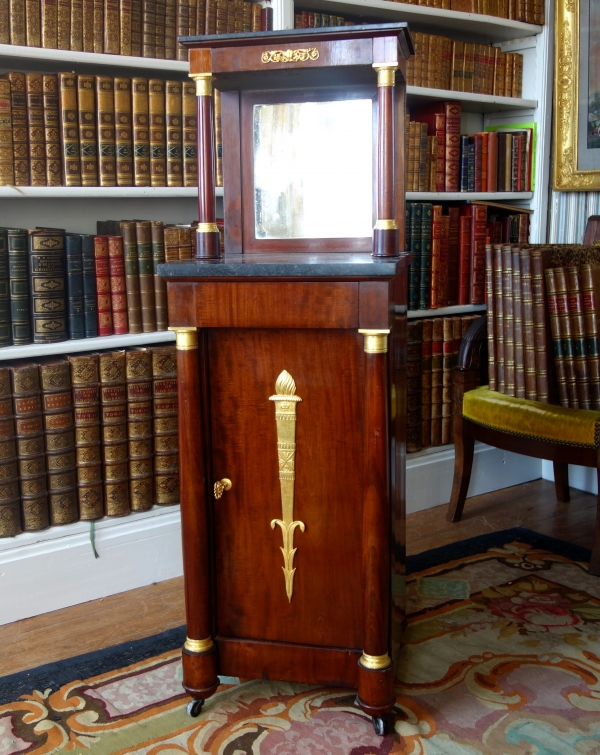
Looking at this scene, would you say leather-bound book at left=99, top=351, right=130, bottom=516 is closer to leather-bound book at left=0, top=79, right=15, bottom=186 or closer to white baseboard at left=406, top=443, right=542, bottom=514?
leather-bound book at left=0, top=79, right=15, bottom=186

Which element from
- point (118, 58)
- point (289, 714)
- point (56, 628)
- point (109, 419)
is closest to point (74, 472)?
point (109, 419)

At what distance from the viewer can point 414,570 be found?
2.40 m

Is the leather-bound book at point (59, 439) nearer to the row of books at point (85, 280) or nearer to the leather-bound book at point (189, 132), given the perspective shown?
the row of books at point (85, 280)

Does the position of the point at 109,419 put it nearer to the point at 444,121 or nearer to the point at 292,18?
the point at 292,18

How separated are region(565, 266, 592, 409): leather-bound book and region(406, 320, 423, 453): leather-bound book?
1.89 feet

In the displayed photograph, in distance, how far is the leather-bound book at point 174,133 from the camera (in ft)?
7.39

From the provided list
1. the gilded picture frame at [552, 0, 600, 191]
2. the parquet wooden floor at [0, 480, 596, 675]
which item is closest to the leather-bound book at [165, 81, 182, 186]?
the parquet wooden floor at [0, 480, 596, 675]

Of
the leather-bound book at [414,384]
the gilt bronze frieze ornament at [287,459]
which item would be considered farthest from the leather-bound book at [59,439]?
the leather-bound book at [414,384]

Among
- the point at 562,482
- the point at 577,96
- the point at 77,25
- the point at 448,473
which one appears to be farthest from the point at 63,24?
the point at 562,482

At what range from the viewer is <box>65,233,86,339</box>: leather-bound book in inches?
86.3

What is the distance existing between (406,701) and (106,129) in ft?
5.28

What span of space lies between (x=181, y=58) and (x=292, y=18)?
36 centimetres

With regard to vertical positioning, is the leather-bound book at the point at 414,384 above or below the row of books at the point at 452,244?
below

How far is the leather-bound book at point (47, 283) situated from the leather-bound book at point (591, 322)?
146 cm
